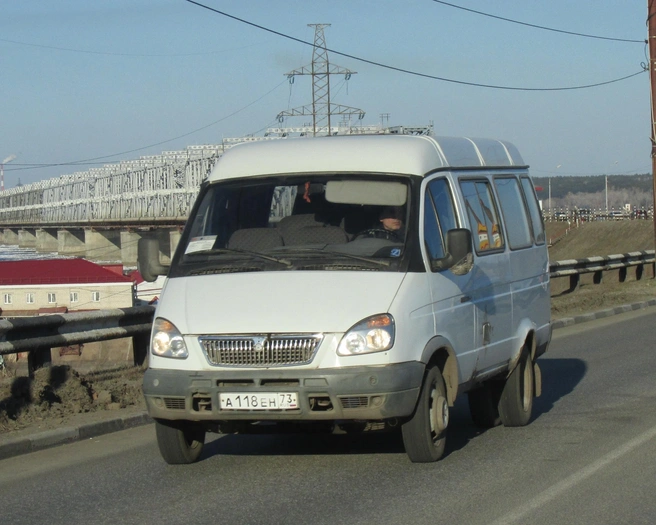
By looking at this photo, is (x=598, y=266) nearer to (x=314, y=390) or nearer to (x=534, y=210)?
(x=534, y=210)

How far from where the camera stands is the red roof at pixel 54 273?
30.9 meters

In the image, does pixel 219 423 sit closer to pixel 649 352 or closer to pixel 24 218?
pixel 649 352

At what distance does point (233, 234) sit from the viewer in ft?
22.5

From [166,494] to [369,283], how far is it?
Answer: 1675 mm

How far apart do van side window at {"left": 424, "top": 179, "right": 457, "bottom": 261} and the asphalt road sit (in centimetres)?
137

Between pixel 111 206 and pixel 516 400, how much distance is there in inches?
4553

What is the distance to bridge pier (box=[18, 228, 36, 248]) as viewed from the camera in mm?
96537

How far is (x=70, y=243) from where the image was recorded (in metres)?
88.3

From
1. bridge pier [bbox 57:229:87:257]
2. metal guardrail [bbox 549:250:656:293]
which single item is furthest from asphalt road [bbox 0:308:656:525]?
bridge pier [bbox 57:229:87:257]

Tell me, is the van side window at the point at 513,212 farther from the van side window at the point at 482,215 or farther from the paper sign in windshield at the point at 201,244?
the paper sign in windshield at the point at 201,244

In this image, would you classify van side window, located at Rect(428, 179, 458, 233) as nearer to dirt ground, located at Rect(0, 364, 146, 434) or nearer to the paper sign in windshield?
the paper sign in windshield

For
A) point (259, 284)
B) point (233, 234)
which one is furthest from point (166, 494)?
point (233, 234)

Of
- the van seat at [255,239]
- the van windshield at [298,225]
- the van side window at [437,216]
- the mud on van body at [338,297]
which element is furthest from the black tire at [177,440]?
the van side window at [437,216]

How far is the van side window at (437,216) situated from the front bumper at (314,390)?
0.92 m
